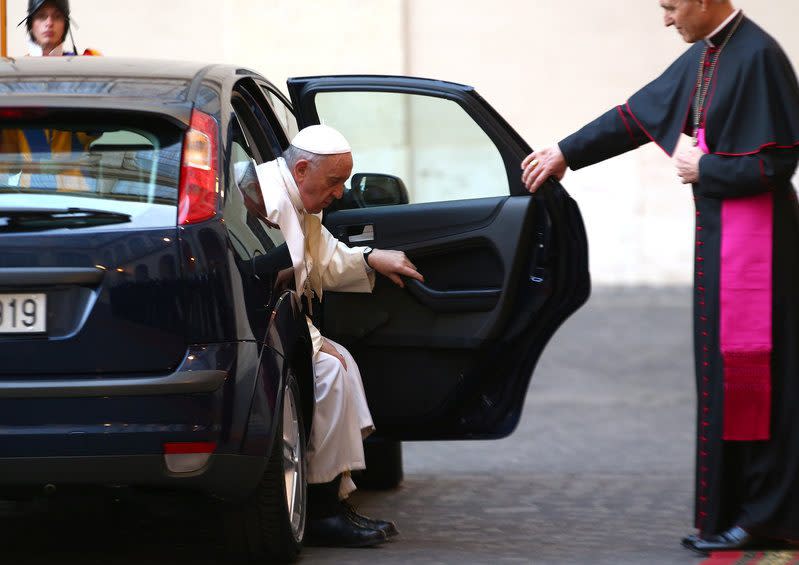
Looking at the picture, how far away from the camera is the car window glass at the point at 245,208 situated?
14.0 ft

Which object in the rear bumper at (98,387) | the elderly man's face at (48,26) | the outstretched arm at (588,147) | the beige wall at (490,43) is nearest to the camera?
the rear bumper at (98,387)

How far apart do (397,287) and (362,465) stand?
782 millimetres

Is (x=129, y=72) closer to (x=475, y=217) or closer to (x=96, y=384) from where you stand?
(x=96, y=384)

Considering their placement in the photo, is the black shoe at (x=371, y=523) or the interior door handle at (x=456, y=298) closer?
the black shoe at (x=371, y=523)

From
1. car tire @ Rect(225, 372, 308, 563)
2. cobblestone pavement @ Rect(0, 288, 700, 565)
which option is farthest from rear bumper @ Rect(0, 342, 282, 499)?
cobblestone pavement @ Rect(0, 288, 700, 565)

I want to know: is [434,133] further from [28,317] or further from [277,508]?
[28,317]

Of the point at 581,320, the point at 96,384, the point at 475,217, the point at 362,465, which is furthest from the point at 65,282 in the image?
the point at 581,320

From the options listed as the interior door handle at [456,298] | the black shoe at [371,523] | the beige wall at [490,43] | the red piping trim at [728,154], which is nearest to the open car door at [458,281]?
the interior door handle at [456,298]

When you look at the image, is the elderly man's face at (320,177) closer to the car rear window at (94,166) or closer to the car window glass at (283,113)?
the car window glass at (283,113)

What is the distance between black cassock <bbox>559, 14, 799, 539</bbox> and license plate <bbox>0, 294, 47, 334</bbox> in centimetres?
234

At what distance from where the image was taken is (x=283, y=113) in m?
6.00

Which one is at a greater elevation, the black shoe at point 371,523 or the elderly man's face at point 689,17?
the elderly man's face at point 689,17

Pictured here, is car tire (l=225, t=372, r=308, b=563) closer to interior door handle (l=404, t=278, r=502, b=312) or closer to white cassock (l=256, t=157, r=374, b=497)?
white cassock (l=256, t=157, r=374, b=497)

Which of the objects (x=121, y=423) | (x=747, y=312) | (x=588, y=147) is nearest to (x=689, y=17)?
(x=588, y=147)
